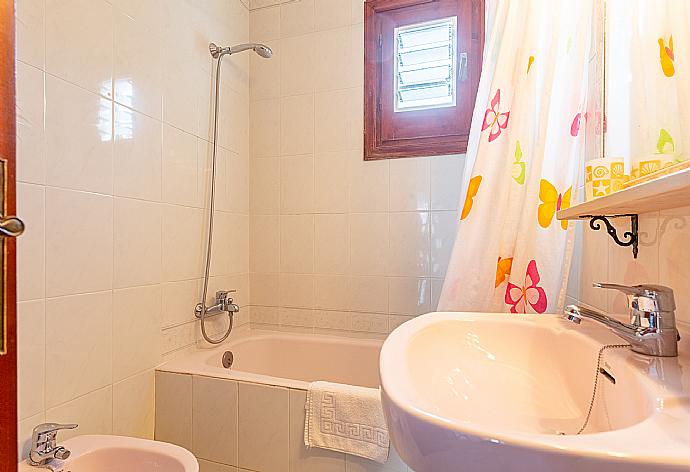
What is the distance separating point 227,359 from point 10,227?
1.48m

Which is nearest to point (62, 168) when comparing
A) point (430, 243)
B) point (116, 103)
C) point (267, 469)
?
point (116, 103)

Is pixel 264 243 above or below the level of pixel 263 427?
above

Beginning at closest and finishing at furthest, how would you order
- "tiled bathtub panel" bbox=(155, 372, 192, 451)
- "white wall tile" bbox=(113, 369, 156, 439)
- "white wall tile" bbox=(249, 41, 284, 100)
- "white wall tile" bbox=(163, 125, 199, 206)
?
"white wall tile" bbox=(113, 369, 156, 439), "tiled bathtub panel" bbox=(155, 372, 192, 451), "white wall tile" bbox=(163, 125, 199, 206), "white wall tile" bbox=(249, 41, 284, 100)

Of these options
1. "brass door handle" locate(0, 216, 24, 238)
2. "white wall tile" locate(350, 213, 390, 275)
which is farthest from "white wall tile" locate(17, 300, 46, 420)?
"white wall tile" locate(350, 213, 390, 275)

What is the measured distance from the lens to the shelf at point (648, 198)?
0.47 metres

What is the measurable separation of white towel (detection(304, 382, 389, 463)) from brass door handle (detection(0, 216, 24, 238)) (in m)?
1.01

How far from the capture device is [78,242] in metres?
1.34

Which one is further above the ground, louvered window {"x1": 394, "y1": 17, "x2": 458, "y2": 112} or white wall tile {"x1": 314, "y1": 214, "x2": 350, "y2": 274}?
louvered window {"x1": 394, "y1": 17, "x2": 458, "y2": 112}

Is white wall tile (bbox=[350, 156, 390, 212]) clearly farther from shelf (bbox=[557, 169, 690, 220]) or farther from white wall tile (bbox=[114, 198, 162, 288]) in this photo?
shelf (bbox=[557, 169, 690, 220])

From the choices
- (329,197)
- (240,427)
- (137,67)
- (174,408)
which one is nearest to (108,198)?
(137,67)

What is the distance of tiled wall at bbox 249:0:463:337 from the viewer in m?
2.08

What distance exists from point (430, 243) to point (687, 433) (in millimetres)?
1688

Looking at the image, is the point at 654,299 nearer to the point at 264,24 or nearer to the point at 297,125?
the point at 297,125

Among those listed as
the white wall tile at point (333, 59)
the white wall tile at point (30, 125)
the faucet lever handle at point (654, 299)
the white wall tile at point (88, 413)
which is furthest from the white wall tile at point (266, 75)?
the faucet lever handle at point (654, 299)
